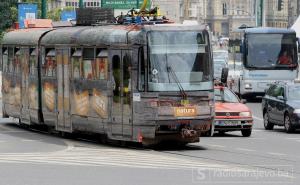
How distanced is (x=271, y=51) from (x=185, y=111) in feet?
91.2

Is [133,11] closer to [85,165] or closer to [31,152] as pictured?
[31,152]

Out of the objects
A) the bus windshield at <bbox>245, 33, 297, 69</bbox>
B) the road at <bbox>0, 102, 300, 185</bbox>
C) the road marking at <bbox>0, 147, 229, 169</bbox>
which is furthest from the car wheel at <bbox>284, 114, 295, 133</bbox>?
the bus windshield at <bbox>245, 33, 297, 69</bbox>

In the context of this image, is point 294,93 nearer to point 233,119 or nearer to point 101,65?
point 233,119

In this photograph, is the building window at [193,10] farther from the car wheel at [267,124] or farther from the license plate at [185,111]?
the license plate at [185,111]

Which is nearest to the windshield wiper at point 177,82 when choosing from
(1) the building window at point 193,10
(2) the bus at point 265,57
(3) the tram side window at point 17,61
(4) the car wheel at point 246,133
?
(4) the car wheel at point 246,133

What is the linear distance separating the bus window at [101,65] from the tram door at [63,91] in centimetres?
185

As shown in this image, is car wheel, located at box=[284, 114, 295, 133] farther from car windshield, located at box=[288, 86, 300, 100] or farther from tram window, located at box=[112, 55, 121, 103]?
tram window, located at box=[112, 55, 121, 103]

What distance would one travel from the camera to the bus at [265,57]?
A: 2000 inches

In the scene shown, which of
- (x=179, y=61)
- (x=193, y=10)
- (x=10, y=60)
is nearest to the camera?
(x=179, y=61)

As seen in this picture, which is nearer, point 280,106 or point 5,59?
point 5,59

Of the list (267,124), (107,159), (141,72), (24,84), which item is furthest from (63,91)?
(267,124)

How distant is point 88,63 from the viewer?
2584 cm

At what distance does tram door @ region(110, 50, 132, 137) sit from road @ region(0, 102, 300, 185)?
480mm

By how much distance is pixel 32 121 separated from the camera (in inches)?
1184
